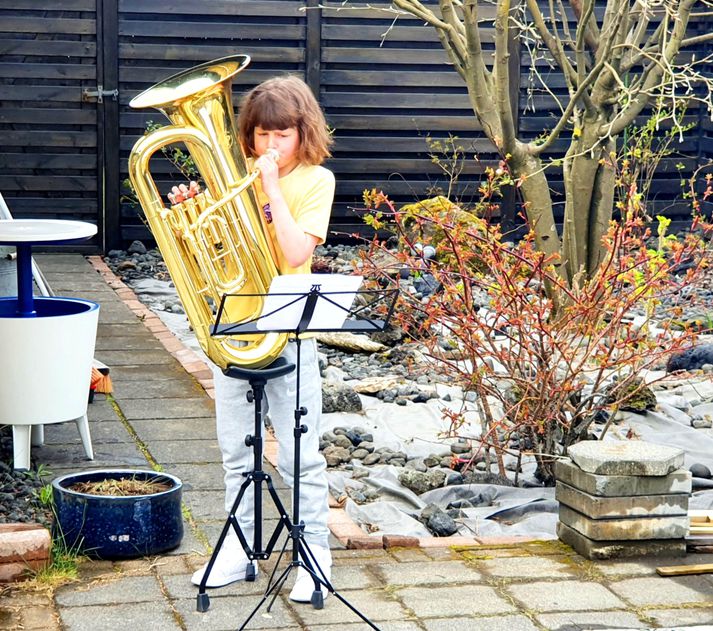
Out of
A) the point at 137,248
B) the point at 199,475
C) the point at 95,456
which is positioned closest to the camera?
the point at 199,475

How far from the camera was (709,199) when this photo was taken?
37.0ft

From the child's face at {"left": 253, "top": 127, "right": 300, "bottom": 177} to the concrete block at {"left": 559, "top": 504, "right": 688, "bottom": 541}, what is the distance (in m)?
1.67

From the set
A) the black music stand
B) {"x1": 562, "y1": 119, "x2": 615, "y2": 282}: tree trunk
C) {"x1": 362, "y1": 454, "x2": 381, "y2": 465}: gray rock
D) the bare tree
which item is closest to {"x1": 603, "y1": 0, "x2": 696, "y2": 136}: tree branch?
the bare tree

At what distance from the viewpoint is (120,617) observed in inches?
138

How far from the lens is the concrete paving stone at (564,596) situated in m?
3.69

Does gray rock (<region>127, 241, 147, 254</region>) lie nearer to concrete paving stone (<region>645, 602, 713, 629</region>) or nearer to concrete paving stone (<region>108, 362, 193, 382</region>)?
concrete paving stone (<region>108, 362, 193, 382</region>)

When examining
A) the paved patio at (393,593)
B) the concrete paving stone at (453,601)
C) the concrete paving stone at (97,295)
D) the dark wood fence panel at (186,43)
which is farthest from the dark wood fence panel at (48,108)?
the concrete paving stone at (453,601)

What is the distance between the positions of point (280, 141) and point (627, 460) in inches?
67.2

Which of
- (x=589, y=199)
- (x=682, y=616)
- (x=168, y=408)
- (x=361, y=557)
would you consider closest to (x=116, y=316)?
(x=168, y=408)

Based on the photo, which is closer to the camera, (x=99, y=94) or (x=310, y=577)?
(x=310, y=577)

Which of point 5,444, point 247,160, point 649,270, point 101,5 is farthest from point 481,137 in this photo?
point 247,160

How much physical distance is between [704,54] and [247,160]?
8.83 meters

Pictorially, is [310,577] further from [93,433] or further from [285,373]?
[93,433]

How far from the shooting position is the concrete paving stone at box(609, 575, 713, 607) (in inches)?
148
